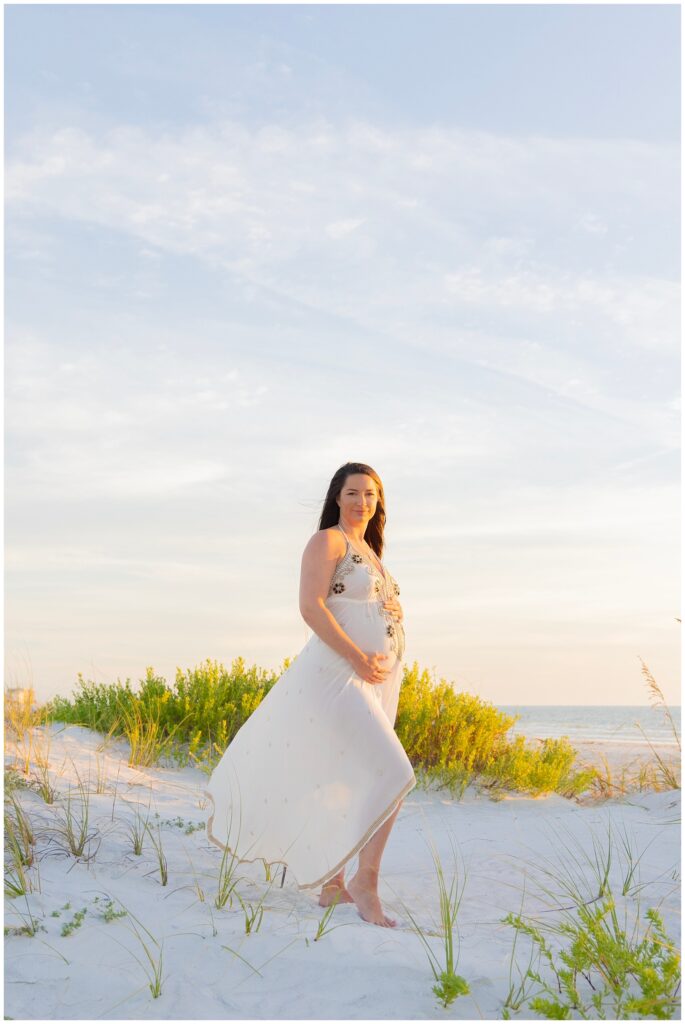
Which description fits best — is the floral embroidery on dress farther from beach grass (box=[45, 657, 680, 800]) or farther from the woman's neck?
beach grass (box=[45, 657, 680, 800])

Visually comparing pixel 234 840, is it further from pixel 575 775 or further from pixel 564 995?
pixel 575 775

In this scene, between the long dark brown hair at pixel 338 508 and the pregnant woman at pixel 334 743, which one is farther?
the long dark brown hair at pixel 338 508

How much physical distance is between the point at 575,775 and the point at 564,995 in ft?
22.7

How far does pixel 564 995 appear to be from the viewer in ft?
12.4

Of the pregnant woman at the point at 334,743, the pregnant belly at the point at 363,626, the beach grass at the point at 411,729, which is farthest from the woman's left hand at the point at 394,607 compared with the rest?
the beach grass at the point at 411,729

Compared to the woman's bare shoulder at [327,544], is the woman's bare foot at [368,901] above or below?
below

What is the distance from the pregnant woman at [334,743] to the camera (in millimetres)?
4777

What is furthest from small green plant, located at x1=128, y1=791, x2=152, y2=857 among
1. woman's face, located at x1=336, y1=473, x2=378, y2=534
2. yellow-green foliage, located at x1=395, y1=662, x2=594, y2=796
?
yellow-green foliage, located at x1=395, y1=662, x2=594, y2=796

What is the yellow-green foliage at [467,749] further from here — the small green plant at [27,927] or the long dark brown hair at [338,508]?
the small green plant at [27,927]

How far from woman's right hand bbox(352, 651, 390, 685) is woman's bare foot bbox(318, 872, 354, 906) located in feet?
3.71

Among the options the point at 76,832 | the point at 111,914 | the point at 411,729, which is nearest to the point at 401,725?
the point at 411,729

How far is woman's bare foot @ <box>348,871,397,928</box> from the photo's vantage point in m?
4.69

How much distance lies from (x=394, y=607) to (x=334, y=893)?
1610mm

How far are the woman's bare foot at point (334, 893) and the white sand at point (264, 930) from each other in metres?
0.06
